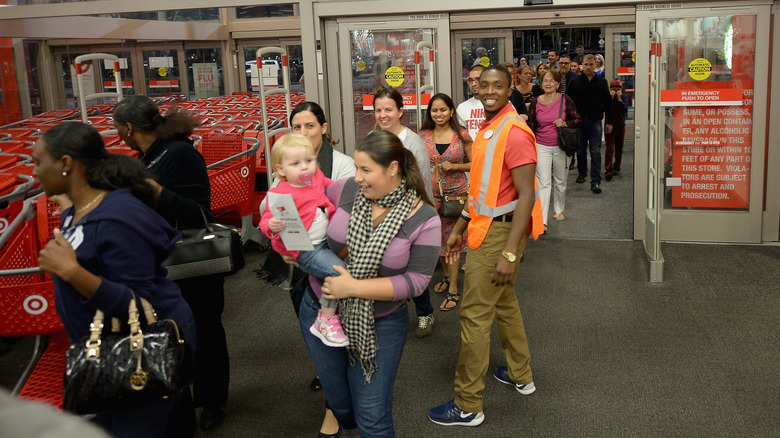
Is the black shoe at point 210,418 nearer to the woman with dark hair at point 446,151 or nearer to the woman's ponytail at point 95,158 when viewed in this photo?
the woman's ponytail at point 95,158

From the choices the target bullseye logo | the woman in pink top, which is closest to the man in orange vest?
the target bullseye logo

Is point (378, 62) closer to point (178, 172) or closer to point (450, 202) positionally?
point (450, 202)

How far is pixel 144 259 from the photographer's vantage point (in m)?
2.33

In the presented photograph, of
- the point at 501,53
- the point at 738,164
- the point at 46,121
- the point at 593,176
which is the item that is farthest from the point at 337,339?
the point at 501,53

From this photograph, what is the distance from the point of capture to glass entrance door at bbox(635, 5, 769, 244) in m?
6.66

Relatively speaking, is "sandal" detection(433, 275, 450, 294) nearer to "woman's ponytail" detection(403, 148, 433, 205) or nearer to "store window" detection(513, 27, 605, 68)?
"woman's ponytail" detection(403, 148, 433, 205)

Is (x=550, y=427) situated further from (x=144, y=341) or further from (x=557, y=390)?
(x=144, y=341)

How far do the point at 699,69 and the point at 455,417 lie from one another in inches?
187

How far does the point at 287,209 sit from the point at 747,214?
5707 mm

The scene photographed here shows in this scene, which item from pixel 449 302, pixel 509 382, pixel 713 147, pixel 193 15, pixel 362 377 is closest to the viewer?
pixel 362 377

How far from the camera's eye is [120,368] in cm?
222

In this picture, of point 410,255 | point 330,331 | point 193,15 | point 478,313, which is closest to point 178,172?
point 330,331

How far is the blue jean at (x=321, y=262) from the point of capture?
261cm

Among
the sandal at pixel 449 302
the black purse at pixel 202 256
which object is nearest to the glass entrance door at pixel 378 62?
the sandal at pixel 449 302
